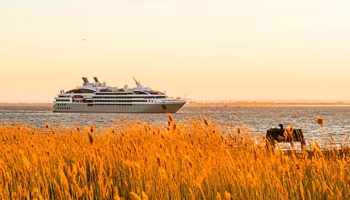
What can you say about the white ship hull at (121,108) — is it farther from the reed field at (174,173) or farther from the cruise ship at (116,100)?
the reed field at (174,173)

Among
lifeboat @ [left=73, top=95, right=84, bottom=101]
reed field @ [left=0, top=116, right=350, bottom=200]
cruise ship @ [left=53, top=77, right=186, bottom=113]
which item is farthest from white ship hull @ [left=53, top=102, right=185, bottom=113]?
reed field @ [left=0, top=116, right=350, bottom=200]

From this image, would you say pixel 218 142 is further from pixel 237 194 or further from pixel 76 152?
pixel 237 194

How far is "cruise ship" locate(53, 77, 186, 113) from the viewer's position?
130 meters

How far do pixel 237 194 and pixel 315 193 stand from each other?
81cm

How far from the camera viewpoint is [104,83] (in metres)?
141

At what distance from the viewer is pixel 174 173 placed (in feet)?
22.7

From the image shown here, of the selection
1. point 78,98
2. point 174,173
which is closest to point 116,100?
point 78,98

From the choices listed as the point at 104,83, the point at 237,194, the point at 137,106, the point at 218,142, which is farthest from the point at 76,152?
the point at 104,83

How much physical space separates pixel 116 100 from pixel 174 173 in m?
125

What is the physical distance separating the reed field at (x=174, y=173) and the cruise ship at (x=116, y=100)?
117 meters

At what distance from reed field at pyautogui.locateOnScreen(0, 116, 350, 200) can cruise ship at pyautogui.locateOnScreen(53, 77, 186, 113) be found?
4623 inches

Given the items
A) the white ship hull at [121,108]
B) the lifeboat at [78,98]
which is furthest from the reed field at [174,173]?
the lifeboat at [78,98]

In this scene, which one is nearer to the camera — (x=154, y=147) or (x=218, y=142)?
(x=154, y=147)

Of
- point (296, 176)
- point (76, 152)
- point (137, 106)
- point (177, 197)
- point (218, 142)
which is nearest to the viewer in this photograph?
point (177, 197)
